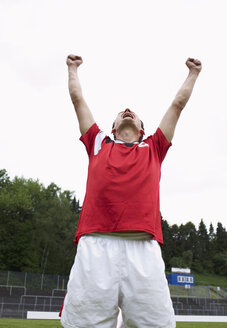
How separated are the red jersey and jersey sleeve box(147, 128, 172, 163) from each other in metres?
0.07

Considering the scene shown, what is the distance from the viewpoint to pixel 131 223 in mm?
2391

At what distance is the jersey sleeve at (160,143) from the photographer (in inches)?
115

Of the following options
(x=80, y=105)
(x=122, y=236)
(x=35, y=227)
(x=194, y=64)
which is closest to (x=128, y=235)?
(x=122, y=236)

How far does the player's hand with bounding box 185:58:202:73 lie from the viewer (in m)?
3.18

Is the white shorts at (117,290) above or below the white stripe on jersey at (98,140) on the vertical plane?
below

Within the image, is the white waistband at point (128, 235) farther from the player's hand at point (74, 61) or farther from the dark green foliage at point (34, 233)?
the dark green foliage at point (34, 233)

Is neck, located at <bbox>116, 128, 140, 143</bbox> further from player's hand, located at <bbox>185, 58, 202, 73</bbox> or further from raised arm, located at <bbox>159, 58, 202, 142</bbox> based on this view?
player's hand, located at <bbox>185, 58, 202, 73</bbox>

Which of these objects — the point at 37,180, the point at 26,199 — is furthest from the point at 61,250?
the point at 37,180

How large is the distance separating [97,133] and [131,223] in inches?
38.5

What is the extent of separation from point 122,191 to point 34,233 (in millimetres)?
50892

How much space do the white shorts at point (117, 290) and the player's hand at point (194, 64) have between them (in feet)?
5.96

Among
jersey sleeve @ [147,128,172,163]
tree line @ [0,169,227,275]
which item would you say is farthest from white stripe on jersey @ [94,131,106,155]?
tree line @ [0,169,227,275]

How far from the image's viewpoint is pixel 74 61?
341cm

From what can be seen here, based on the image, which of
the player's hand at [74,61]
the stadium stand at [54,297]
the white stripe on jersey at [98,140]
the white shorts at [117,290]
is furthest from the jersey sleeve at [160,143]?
the stadium stand at [54,297]
